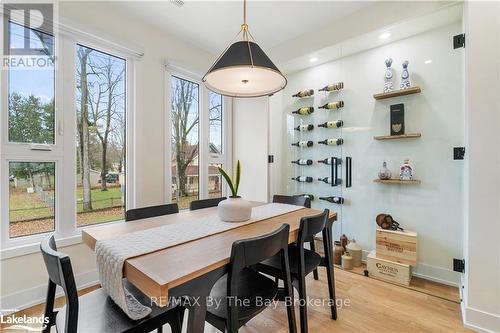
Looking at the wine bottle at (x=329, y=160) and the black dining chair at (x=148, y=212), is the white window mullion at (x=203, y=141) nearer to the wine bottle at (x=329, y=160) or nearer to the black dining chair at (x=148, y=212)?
the black dining chair at (x=148, y=212)

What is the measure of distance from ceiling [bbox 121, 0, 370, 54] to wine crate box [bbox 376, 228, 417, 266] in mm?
2441

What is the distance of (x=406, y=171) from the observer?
8.48ft

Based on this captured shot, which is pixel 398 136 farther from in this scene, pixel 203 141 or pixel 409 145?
pixel 203 141

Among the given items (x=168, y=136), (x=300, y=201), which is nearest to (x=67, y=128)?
(x=168, y=136)

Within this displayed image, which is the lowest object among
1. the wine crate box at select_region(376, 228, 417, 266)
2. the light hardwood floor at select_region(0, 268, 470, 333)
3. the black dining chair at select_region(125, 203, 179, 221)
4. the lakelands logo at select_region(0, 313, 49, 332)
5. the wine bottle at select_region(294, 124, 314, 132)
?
the light hardwood floor at select_region(0, 268, 470, 333)

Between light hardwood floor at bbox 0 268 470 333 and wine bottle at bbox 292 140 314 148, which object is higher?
wine bottle at bbox 292 140 314 148

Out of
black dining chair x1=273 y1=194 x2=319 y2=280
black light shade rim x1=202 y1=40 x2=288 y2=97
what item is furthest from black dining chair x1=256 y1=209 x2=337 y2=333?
black light shade rim x1=202 y1=40 x2=288 y2=97

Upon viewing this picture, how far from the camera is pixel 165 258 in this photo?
1.08 meters

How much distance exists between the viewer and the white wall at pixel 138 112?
1961mm

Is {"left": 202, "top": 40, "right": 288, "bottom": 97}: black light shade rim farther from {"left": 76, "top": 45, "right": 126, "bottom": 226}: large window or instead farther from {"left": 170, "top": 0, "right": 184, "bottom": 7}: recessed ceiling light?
{"left": 76, "top": 45, "right": 126, "bottom": 226}: large window

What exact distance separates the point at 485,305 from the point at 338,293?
40.3 inches

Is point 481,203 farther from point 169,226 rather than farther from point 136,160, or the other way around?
point 136,160

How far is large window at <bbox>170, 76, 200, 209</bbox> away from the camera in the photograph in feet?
10.5

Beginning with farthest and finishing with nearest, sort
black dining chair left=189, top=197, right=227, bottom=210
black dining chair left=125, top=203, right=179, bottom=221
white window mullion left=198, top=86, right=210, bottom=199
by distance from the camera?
white window mullion left=198, top=86, right=210, bottom=199 → black dining chair left=189, top=197, right=227, bottom=210 → black dining chair left=125, top=203, right=179, bottom=221
